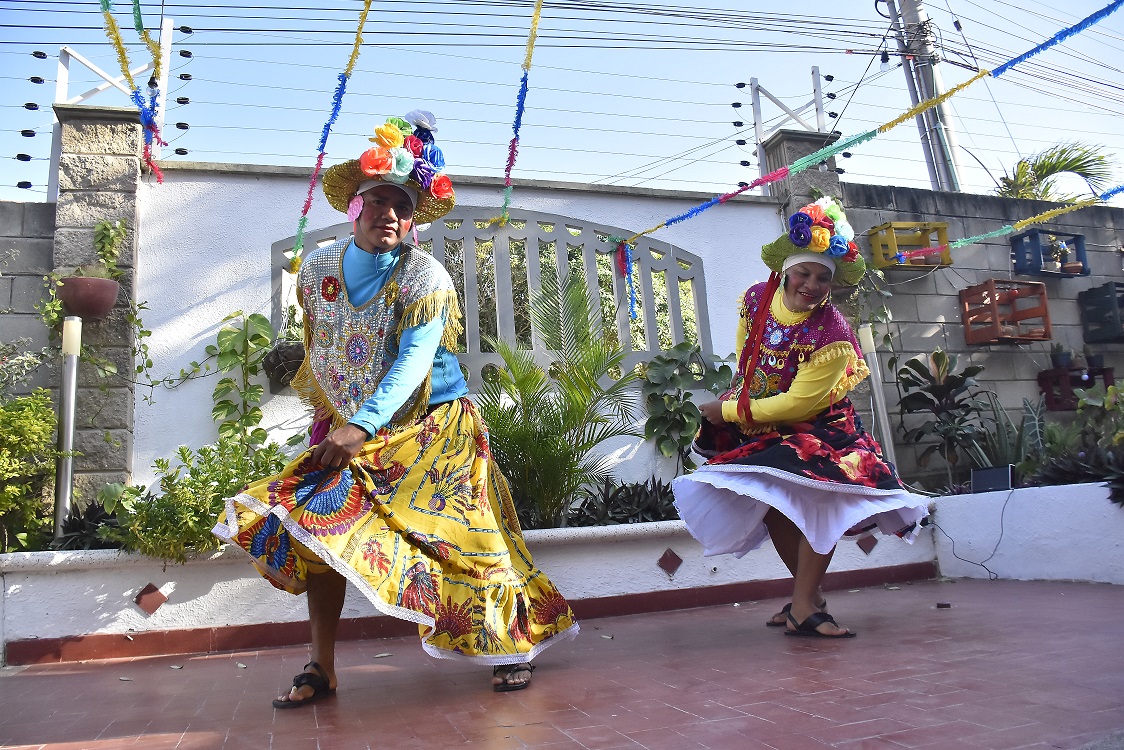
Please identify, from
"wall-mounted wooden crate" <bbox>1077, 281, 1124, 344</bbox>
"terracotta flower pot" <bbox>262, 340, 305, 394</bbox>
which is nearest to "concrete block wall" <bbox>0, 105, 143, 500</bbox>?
"terracotta flower pot" <bbox>262, 340, 305, 394</bbox>

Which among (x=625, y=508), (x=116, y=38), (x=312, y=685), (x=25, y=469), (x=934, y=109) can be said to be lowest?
(x=312, y=685)

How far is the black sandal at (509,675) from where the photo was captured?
2.78 metres

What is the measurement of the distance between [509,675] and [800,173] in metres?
5.55

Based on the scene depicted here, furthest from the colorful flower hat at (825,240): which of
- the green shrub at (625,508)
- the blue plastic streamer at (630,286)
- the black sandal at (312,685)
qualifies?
the blue plastic streamer at (630,286)

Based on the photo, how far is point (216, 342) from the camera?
5.61m

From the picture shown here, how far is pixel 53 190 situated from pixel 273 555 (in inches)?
169

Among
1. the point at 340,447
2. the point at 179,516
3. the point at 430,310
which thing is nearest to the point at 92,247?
the point at 179,516

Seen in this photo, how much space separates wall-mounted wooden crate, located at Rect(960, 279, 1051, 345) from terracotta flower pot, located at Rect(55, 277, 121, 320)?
22.5 ft

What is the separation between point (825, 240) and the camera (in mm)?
3615

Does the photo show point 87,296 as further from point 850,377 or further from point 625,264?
point 850,377

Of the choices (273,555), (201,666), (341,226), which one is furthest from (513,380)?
(273,555)

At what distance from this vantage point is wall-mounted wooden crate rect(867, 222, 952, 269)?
285 inches

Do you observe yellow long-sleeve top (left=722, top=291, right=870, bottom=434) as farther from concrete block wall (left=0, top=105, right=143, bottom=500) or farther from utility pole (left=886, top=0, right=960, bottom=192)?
utility pole (left=886, top=0, right=960, bottom=192)

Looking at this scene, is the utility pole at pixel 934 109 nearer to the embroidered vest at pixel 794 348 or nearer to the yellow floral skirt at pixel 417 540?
the embroidered vest at pixel 794 348
